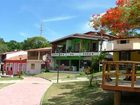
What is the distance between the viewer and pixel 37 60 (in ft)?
242

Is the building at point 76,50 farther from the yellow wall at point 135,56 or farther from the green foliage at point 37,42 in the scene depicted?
the green foliage at point 37,42

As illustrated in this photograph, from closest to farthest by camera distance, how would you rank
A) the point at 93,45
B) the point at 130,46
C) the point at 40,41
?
1. the point at 130,46
2. the point at 93,45
3. the point at 40,41

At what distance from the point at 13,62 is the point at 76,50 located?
19.1m

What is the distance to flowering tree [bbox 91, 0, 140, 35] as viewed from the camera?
73.3ft

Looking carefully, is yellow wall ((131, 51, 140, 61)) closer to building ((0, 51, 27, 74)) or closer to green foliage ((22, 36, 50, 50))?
building ((0, 51, 27, 74))

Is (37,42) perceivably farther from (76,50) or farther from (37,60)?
(76,50)

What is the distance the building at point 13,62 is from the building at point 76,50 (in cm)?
1009

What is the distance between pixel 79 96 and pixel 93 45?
37288mm

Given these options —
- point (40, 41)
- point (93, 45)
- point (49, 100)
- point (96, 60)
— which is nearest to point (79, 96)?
point (49, 100)

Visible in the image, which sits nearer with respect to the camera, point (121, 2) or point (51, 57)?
point (121, 2)

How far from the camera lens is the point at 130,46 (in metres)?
44.6

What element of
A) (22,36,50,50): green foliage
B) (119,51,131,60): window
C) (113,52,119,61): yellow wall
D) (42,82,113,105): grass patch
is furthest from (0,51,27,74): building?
(42,82,113,105): grass patch

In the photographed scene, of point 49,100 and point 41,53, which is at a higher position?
point 41,53

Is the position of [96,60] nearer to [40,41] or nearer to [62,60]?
[62,60]
